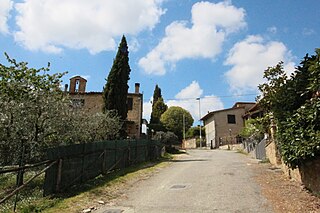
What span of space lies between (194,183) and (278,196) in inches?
130

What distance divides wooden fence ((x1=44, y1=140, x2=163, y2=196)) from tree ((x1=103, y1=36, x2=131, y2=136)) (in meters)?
6.32

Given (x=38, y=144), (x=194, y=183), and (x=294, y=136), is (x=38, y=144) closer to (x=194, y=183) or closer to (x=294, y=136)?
(x=194, y=183)

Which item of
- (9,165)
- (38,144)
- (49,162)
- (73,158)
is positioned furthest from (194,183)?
(9,165)

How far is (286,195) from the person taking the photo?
26.8 feet

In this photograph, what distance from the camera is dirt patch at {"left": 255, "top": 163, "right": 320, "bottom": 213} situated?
6762mm

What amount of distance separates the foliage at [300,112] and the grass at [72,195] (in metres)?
5.94

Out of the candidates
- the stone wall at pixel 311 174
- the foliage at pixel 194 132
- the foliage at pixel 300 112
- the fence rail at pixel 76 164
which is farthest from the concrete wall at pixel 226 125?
the stone wall at pixel 311 174

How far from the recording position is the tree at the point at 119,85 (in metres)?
23.1

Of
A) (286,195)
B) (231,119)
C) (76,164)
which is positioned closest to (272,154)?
(286,195)

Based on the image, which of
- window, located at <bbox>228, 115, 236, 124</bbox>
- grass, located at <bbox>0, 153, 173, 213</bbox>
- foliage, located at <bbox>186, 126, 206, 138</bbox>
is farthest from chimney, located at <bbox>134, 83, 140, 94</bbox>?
foliage, located at <bbox>186, 126, 206, 138</bbox>

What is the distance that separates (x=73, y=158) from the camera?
9.77 meters

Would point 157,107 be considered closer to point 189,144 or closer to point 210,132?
point 189,144

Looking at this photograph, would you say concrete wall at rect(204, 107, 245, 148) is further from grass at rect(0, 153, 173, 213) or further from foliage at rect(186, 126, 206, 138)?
grass at rect(0, 153, 173, 213)

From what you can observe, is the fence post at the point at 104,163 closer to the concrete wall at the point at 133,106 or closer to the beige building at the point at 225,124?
the concrete wall at the point at 133,106
